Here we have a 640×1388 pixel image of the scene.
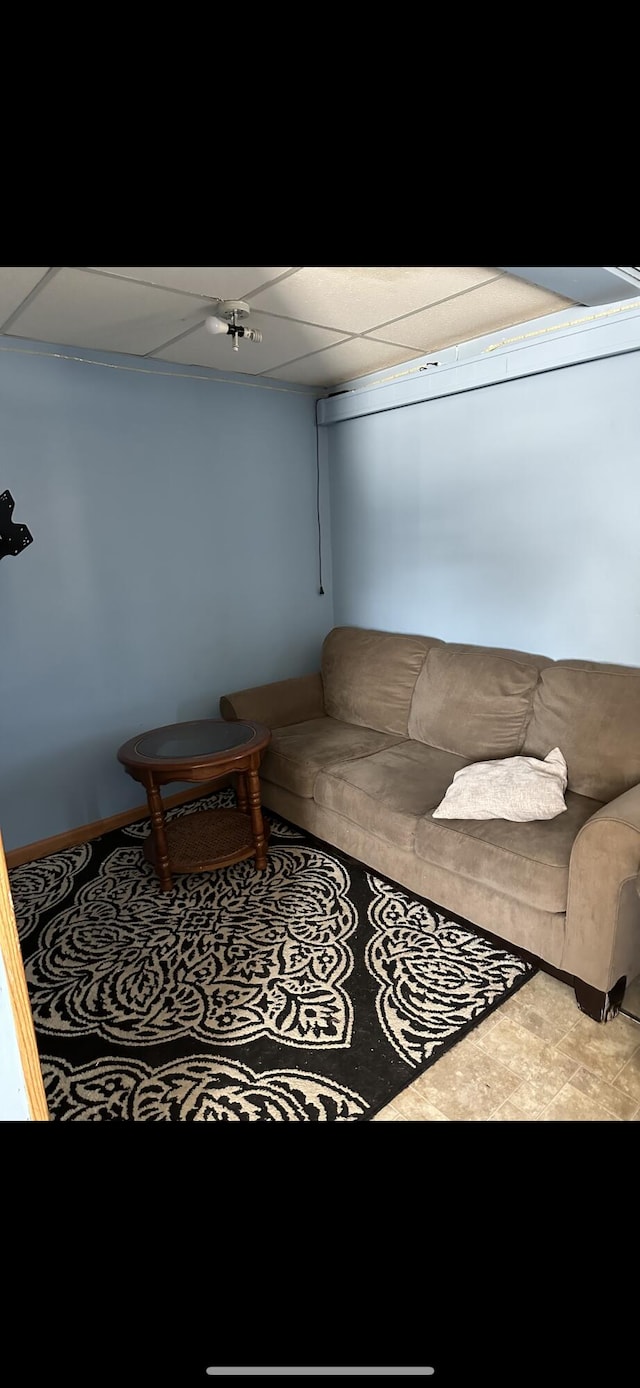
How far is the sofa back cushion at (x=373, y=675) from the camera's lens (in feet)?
9.89

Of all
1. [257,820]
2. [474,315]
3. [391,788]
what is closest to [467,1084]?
[391,788]

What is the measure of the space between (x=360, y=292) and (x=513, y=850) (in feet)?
6.15

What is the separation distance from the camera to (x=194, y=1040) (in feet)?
5.66

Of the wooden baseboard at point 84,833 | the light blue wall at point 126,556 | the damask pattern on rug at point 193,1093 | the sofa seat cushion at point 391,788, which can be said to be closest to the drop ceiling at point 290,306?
Answer: the light blue wall at point 126,556

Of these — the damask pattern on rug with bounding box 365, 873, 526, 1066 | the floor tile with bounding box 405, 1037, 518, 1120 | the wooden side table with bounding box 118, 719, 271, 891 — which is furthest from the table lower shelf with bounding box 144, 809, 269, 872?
the floor tile with bounding box 405, 1037, 518, 1120

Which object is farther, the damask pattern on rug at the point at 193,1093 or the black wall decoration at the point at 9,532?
the black wall decoration at the point at 9,532

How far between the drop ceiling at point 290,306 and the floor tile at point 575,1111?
2.02 metres

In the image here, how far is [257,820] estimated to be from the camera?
255 cm

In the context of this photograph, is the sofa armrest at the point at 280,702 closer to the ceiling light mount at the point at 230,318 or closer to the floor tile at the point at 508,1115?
the ceiling light mount at the point at 230,318

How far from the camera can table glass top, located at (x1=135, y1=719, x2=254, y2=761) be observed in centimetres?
244
